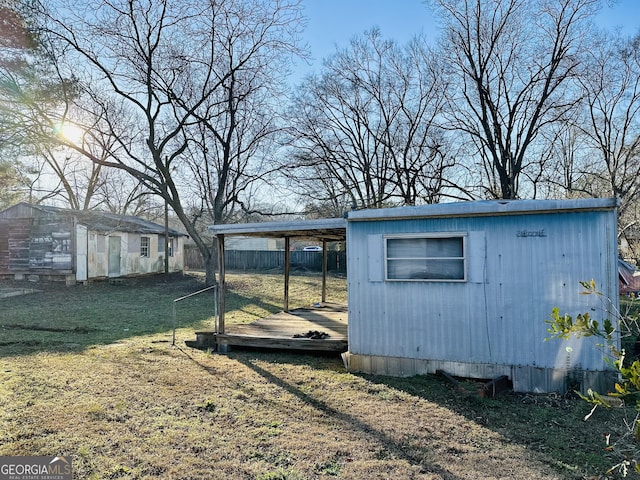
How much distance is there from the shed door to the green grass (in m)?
11.9

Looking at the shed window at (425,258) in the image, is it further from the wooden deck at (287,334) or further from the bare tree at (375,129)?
the bare tree at (375,129)

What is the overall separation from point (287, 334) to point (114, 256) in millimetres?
13954

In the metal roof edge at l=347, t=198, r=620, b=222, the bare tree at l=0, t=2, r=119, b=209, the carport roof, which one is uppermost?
the bare tree at l=0, t=2, r=119, b=209

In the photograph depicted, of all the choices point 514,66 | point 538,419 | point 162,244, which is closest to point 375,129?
point 514,66

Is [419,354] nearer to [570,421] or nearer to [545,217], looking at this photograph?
[570,421]

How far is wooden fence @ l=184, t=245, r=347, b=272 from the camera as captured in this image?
24938 millimetres

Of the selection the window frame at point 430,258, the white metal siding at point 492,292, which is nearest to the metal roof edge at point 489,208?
the white metal siding at point 492,292

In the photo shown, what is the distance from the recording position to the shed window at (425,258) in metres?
5.53

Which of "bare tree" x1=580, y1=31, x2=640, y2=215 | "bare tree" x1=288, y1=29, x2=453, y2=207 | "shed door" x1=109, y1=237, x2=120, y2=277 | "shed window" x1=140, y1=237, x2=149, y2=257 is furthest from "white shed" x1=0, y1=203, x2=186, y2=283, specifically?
"bare tree" x1=580, y1=31, x2=640, y2=215

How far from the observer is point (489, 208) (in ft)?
17.2

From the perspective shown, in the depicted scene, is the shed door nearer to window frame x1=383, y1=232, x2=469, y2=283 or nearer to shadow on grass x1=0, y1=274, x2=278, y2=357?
shadow on grass x1=0, y1=274, x2=278, y2=357

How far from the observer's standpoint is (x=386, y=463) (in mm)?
3377

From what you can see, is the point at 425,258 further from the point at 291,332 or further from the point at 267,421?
the point at 291,332

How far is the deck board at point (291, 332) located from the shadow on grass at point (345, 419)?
0.27 m
